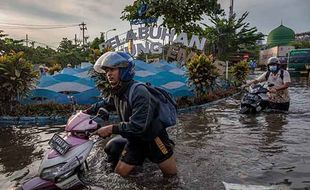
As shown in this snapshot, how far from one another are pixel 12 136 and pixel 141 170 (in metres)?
4.15

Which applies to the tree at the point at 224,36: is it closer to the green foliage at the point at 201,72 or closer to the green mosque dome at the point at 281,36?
the green foliage at the point at 201,72

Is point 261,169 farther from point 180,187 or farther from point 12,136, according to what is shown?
point 12,136

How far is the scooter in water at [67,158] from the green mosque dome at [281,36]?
6498 centimetres

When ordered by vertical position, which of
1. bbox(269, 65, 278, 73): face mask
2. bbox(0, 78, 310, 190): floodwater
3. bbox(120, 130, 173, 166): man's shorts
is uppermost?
bbox(269, 65, 278, 73): face mask

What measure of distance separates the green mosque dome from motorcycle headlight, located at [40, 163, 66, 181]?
214 ft

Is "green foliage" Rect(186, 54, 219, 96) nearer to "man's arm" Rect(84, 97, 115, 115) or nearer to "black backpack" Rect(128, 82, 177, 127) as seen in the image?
"man's arm" Rect(84, 97, 115, 115)

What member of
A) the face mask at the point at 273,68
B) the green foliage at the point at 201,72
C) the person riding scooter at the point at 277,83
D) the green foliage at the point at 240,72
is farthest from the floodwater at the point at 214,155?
the green foliage at the point at 240,72

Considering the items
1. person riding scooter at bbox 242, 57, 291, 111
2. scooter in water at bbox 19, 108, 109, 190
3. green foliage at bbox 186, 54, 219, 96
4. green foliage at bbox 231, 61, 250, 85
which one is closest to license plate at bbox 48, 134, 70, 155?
scooter in water at bbox 19, 108, 109, 190

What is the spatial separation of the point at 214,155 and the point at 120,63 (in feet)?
8.65

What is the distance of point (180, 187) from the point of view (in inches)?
181

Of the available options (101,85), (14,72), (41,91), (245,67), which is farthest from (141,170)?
(245,67)

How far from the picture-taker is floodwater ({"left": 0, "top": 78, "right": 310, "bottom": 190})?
482 centimetres

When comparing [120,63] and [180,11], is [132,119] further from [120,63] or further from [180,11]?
[180,11]

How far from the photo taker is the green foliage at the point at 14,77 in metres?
10.5
